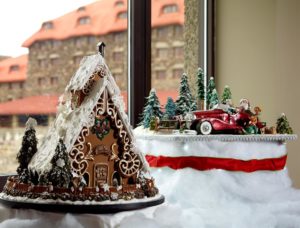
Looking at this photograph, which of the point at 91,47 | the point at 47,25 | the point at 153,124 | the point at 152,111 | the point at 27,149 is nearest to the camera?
the point at 27,149

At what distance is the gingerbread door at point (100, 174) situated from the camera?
132 cm

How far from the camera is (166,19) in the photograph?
9.44 feet

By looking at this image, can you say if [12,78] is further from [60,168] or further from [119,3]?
[60,168]

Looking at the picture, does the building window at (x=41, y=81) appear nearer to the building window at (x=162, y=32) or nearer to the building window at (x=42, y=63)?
the building window at (x=42, y=63)

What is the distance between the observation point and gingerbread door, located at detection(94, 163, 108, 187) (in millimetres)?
1320

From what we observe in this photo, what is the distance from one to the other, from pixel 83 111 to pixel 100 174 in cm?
13

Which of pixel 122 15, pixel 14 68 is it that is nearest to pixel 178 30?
pixel 122 15

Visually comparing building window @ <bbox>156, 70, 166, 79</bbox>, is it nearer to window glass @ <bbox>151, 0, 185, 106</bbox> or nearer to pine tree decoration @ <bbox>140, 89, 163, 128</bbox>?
window glass @ <bbox>151, 0, 185, 106</bbox>

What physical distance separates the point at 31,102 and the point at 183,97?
0.60m

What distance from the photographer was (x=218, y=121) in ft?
6.25

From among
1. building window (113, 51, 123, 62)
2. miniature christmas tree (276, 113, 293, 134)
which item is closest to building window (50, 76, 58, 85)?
building window (113, 51, 123, 62)

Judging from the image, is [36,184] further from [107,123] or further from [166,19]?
[166,19]

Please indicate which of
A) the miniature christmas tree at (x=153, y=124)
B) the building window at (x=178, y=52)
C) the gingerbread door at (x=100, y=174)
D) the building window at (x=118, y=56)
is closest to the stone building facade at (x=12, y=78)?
the building window at (x=118, y=56)

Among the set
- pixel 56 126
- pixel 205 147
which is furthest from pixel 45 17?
pixel 56 126
